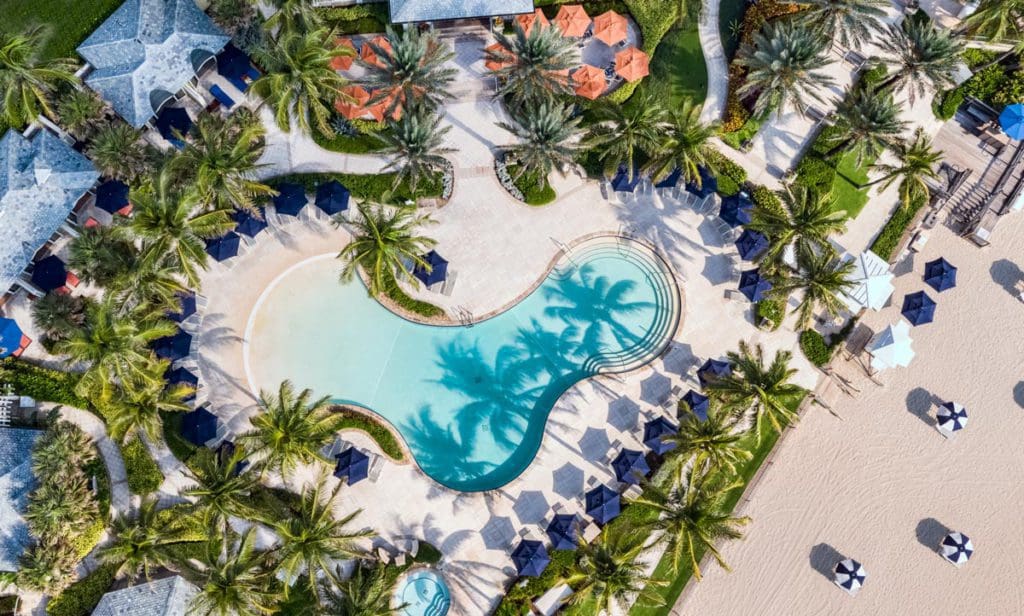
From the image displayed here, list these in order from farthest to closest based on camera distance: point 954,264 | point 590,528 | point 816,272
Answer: point 954,264 → point 590,528 → point 816,272

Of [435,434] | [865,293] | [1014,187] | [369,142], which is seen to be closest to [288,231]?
[369,142]

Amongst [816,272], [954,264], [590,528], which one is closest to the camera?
[816,272]

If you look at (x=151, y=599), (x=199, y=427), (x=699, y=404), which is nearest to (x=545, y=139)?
(x=699, y=404)

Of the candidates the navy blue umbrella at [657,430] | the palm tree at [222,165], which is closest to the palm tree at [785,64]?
the navy blue umbrella at [657,430]

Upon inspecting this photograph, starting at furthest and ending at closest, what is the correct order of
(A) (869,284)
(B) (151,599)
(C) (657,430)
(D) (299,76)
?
1. (A) (869,284)
2. (C) (657,430)
3. (B) (151,599)
4. (D) (299,76)

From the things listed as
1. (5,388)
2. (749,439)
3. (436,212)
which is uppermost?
(436,212)

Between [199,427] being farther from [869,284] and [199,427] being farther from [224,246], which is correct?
[869,284]

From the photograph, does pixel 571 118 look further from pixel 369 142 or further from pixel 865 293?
pixel 865 293
